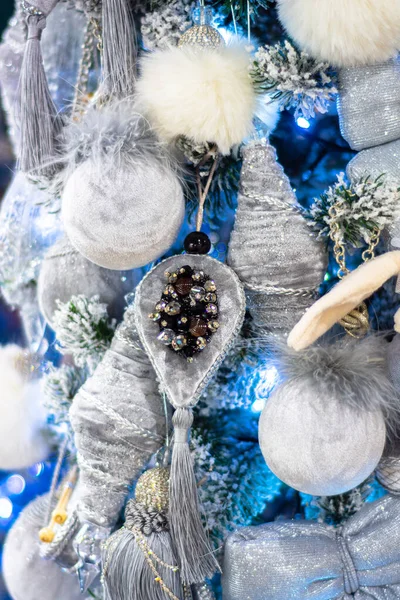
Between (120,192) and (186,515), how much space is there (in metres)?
0.35

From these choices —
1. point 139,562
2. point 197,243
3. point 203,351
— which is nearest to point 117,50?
point 197,243

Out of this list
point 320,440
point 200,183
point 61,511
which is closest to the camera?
point 320,440

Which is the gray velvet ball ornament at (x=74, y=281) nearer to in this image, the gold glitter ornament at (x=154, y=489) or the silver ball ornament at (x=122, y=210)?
the silver ball ornament at (x=122, y=210)

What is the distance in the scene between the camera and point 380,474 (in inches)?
27.4

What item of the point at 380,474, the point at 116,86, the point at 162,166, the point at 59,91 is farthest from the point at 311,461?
the point at 59,91

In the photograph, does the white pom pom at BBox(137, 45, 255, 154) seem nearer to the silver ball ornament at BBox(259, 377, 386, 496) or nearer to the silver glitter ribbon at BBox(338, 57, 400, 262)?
the silver glitter ribbon at BBox(338, 57, 400, 262)

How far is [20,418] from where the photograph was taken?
89 cm

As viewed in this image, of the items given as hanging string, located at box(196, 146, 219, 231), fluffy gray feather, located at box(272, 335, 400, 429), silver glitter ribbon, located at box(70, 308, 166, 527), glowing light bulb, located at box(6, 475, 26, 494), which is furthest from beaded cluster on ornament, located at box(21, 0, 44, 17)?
glowing light bulb, located at box(6, 475, 26, 494)

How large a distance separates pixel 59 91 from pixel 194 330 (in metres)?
0.41

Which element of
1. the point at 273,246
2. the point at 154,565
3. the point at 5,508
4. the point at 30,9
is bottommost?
the point at 5,508

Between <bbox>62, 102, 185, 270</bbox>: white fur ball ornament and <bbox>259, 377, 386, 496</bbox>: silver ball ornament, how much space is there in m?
0.22

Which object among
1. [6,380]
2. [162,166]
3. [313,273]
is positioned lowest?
[6,380]

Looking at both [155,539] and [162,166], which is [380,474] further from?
[162,166]

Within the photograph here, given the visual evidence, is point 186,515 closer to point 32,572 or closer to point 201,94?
point 32,572
